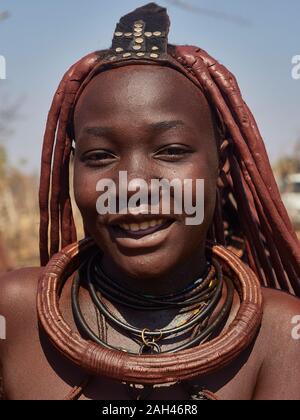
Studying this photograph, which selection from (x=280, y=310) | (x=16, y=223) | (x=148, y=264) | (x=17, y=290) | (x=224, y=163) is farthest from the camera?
(x=16, y=223)

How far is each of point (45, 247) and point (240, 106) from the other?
3.27 ft

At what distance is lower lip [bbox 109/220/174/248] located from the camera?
73.9 inches

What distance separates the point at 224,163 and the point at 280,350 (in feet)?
2.40

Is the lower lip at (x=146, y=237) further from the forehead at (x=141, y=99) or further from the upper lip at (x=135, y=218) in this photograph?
the forehead at (x=141, y=99)

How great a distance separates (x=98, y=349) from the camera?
1829 millimetres

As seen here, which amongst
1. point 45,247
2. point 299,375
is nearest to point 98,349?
point 299,375

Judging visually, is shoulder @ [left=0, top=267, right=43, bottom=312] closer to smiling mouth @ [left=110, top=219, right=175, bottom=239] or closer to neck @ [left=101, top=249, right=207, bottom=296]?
neck @ [left=101, top=249, right=207, bottom=296]

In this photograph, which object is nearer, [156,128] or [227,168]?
[156,128]

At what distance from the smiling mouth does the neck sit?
0.14 metres

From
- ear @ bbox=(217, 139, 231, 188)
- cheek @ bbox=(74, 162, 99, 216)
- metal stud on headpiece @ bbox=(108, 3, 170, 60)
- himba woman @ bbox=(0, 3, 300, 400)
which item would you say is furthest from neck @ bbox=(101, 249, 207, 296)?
metal stud on headpiece @ bbox=(108, 3, 170, 60)

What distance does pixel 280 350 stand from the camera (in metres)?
1.91

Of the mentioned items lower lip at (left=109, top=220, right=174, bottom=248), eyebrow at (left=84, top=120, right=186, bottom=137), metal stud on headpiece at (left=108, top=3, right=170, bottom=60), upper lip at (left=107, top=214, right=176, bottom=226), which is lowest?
lower lip at (left=109, top=220, right=174, bottom=248)

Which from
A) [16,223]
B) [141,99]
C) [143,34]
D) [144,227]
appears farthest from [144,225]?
[16,223]

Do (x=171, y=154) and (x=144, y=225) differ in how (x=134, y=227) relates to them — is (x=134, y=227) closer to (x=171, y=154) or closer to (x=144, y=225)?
(x=144, y=225)
